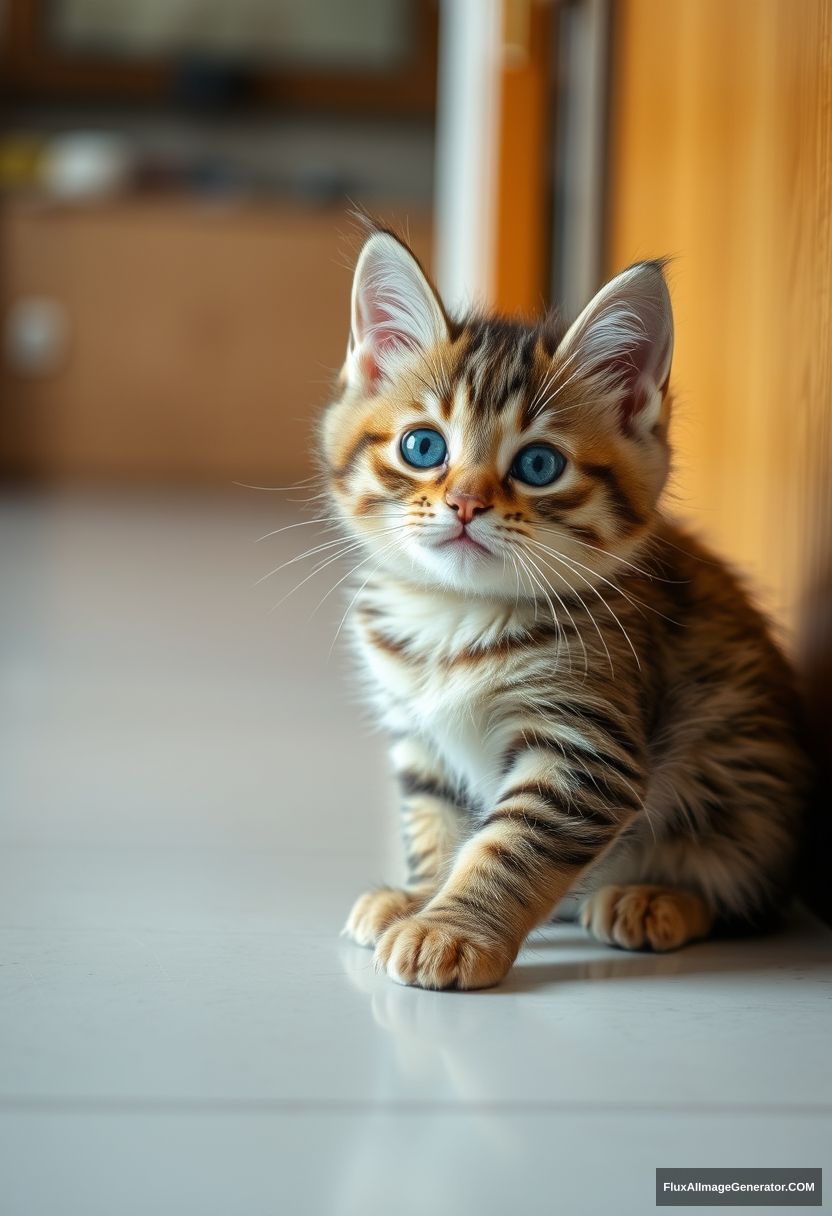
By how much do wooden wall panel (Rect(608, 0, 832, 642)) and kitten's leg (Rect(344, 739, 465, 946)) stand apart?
14.3 inches

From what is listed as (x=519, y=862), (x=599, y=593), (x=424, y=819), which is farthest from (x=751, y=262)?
(x=519, y=862)

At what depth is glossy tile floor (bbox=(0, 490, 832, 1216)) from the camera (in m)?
0.83

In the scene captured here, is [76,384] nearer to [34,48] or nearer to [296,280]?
[296,280]

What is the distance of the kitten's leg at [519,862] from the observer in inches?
43.1

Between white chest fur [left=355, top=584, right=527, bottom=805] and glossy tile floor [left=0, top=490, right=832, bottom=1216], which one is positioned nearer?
glossy tile floor [left=0, top=490, right=832, bottom=1216]

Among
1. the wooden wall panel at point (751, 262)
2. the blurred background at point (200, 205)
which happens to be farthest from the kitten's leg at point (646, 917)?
the blurred background at point (200, 205)

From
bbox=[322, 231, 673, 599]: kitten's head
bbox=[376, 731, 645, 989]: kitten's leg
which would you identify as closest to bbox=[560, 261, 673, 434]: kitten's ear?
bbox=[322, 231, 673, 599]: kitten's head

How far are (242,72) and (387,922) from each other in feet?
17.3

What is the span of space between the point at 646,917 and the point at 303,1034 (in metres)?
0.35

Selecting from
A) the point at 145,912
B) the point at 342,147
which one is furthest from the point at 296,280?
the point at 145,912

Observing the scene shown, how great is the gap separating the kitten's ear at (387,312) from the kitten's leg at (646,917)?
20.0 inches

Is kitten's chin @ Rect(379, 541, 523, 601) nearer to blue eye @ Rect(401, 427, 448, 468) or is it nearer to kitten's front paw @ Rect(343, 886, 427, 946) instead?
blue eye @ Rect(401, 427, 448, 468)

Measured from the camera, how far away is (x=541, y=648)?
1198mm

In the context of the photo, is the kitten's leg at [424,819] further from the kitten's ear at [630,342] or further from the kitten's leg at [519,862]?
the kitten's ear at [630,342]
